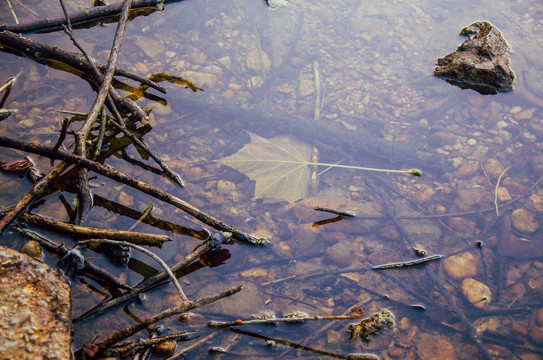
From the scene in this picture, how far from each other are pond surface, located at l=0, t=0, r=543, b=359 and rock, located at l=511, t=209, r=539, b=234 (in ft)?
0.06

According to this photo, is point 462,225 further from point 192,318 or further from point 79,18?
point 79,18

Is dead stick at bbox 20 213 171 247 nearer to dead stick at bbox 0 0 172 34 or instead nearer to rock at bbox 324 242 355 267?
rock at bbox 324 242 355 267

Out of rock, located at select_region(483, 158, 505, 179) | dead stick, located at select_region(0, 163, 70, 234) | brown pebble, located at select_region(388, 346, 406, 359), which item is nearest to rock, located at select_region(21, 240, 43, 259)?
dead stick, located at select_region(0, 163, 70, 234)

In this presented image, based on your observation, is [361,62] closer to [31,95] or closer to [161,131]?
[161,131]

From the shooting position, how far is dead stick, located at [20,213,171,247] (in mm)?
1901

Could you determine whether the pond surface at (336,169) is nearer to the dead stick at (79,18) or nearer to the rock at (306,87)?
the rock at (306,87)

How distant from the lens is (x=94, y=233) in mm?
1905

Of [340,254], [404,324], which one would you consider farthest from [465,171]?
[404,324]

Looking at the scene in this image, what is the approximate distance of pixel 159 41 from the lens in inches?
145

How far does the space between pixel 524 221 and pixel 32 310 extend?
350cm

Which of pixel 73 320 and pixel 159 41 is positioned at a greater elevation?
pixel 159 41

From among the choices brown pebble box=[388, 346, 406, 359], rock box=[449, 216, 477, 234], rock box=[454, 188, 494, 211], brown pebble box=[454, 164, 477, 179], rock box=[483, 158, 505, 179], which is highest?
rock box=[483, 158, 505, 179]

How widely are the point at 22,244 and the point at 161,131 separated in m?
1.40

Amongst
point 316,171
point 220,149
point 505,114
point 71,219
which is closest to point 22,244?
point 71,219
